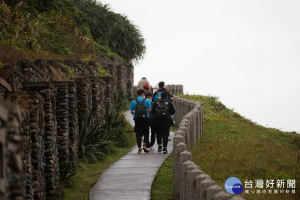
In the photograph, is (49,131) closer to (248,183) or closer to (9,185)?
(248,183)

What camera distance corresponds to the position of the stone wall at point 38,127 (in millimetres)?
5348

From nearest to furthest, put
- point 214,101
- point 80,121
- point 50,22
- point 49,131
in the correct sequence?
point 49,131 → point 80,121 → point 50,22 → point 214,101

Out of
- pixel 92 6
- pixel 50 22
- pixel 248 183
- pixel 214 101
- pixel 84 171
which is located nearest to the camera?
pixel 248 183

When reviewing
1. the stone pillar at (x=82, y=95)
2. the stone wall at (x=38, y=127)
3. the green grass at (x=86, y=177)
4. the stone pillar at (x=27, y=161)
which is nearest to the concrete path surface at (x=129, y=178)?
the green grass at (x=86, y=177)

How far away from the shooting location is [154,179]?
52.1 ft

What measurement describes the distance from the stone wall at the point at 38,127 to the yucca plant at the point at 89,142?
0.46 meters

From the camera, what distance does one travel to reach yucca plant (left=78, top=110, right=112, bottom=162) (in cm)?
1864

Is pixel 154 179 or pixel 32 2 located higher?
pixel 32 2

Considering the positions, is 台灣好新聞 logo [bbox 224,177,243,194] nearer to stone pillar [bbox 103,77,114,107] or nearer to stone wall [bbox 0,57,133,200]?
stone wall [bbox 0,57,133,200]

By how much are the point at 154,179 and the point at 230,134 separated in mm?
10445

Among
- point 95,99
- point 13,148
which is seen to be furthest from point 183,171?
point 95,99

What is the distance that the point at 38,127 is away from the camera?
41.6 feet

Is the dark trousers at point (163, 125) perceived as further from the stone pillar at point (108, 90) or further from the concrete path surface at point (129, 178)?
the stone pillar at point (108, 90)

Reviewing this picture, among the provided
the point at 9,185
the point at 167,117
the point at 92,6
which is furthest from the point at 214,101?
the point at 9,185
